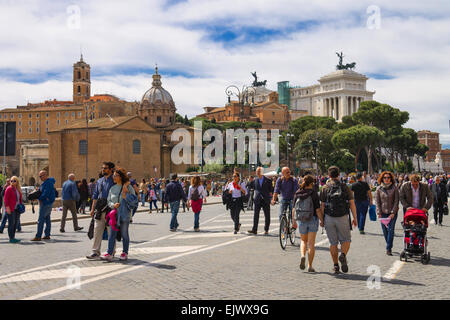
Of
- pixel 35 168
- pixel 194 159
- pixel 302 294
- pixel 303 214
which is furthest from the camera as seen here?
pixel 35 168

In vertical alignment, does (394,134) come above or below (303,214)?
above

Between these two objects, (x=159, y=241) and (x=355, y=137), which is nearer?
(x=159, y=241)

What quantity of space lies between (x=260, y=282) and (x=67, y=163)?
63473mm

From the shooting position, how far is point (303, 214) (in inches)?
331

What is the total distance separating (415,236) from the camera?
9070 mm

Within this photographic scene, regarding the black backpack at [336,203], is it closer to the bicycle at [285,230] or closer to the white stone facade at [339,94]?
the bicycle at [285,230]

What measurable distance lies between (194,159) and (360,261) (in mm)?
69536

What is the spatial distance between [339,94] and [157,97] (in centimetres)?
7603

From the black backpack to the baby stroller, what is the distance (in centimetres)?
192
